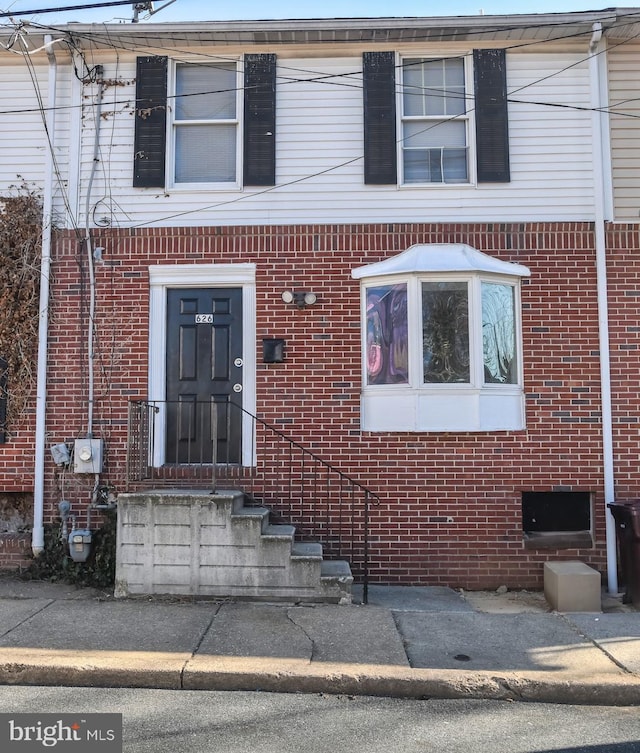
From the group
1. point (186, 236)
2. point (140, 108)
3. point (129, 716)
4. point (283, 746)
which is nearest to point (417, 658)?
point (283, 746)

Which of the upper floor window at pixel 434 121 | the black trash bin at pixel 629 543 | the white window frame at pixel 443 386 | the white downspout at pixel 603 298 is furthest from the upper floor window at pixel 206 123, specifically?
the black trash bin at pixel 629 543

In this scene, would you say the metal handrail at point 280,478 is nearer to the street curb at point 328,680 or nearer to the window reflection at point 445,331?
the window reflection at point 445,331

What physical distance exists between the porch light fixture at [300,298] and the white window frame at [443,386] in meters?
0.62

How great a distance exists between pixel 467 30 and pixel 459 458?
4.71 m

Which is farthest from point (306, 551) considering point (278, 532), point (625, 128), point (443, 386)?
point (625, 128)

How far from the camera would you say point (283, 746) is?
3.44m

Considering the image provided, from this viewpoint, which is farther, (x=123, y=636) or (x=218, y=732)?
(x=123, y=636)

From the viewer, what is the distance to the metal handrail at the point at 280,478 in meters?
6.64

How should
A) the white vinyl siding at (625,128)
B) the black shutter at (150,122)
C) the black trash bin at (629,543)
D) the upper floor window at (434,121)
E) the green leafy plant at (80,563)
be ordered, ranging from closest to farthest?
Answer: 1. the black trash bin at (629,543)
2. the green leafy plant at (80,563)
3. the white vinyl siding at (625,128)
4. the black shutter at (150,122)
5. the upper floor window at (434,121)

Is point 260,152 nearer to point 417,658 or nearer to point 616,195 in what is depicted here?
point 616,195

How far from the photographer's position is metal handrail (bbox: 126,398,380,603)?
21.8 ft

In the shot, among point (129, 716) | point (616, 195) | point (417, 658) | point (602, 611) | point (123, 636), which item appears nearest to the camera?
point (129, 716)

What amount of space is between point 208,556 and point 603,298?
16.0 feet

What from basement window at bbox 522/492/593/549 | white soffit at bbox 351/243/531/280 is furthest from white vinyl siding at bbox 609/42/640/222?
basement window at bbox 522/492/593/549
